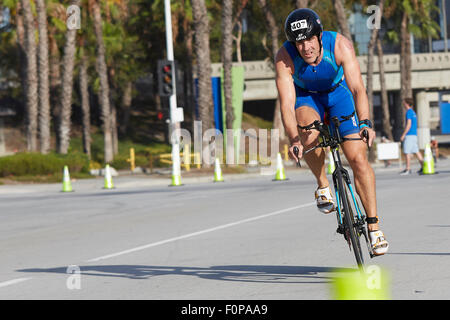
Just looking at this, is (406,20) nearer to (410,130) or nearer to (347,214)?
(410,130)

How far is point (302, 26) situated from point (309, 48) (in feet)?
0.60

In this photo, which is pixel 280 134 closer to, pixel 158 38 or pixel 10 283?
pixel 158 38

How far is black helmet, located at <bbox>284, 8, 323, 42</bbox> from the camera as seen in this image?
6.81 meters

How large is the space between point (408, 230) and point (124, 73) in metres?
53.6

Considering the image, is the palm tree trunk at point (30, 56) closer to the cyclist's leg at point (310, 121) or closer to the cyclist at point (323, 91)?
the cyclist's leg at point (310, 121)

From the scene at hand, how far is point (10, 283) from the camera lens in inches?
311

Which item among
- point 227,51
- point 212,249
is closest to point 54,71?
point 227,51

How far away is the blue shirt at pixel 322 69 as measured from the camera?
23.0 ft

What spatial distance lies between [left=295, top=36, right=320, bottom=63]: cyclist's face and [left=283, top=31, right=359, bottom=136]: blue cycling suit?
Result: 0.08 m

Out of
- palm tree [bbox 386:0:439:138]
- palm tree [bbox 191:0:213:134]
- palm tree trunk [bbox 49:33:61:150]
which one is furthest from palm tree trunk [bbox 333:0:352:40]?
palm tree trunk [bbox 49:33:61:150]

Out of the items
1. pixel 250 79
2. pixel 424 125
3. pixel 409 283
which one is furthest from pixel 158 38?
pixel 409 283

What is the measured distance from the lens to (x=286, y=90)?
6996 millimetres

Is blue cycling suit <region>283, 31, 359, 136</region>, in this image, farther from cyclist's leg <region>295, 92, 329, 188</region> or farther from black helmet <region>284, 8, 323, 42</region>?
black helmet <region>284, 8, 323, 42</region>

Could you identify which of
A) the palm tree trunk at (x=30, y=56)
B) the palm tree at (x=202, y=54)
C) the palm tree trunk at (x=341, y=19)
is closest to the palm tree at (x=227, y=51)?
the palm tree at (x=202, y=54)
